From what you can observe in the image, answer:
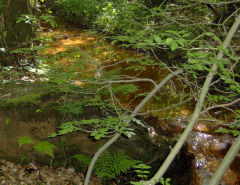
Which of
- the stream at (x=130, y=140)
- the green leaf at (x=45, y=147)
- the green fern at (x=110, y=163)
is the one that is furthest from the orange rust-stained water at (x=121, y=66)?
the green leaf at (x=45, y=147)

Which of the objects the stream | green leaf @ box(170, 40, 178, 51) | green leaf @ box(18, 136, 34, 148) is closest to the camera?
green leaf @ box(170, 40, 178, 51)

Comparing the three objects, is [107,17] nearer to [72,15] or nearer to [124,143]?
[72,15]

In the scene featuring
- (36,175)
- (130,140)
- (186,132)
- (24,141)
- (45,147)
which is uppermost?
(186,132)

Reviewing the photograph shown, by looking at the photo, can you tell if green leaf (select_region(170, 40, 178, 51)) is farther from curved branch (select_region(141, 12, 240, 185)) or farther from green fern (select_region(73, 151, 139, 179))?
green fern (select_region(73, 151, 139, 179))

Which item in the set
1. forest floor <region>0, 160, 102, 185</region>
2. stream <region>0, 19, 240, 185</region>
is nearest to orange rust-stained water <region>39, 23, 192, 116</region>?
stream <region>0, 19, 240, 185</region>

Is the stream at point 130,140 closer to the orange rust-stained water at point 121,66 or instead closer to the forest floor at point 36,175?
the forest floor at point 36,175

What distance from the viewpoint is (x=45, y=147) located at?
3.83 m

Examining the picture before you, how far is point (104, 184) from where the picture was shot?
4.06 metres

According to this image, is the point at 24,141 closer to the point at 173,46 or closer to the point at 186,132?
the point at 186,132

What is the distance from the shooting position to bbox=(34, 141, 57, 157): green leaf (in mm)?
3743

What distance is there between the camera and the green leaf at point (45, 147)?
374 centimetres

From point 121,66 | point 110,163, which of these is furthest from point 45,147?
point 121,66

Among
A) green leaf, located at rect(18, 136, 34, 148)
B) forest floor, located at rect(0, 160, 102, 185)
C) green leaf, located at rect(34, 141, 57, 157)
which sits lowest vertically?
forest floor, located at rect(0, 160, 102, 185)

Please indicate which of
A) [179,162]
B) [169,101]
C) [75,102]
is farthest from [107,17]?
[179,162]
